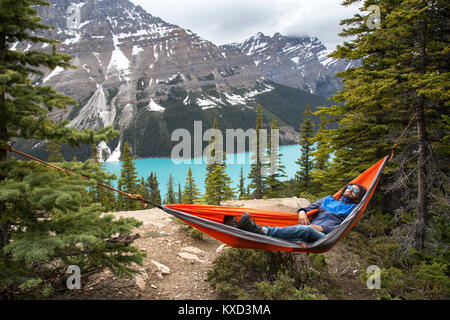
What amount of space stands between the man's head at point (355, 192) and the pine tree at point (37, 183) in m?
3.34

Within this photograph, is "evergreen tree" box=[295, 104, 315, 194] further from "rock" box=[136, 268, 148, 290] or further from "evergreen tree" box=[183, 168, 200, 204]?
A: "rock" box=[136, 268, 148, 290]

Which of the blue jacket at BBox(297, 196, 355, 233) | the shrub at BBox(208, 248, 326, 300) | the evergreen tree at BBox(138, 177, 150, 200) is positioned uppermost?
the blue jacket at BBox(297, 196, 355, 233)

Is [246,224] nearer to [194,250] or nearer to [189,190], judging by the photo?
[194,250]

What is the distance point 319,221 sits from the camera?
13.2ft

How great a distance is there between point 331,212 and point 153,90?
156 metres

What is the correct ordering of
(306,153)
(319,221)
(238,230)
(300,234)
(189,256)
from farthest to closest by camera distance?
1. (306,153)
2. (189,256)
3. (319,221)
4. (300,234)
5. (238,230)

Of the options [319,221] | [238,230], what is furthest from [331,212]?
[238,230]

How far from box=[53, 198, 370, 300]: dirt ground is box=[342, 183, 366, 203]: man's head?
1.17 metres

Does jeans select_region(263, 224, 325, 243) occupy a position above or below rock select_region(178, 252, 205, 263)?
above

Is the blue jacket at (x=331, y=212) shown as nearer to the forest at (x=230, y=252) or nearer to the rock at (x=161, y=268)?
the forest at (x=230, y=252)

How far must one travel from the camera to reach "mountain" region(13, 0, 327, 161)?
390 feet

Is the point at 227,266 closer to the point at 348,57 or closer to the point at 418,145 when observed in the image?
the point at 418,145

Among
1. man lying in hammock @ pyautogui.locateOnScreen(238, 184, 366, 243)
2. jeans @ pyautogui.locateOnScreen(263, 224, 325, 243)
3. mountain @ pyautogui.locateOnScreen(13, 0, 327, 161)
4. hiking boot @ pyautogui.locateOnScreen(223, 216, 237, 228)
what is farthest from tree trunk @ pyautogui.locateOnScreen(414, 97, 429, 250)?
mountain @ pyautogui.locateOnScreen(13, 0, 327, 161)

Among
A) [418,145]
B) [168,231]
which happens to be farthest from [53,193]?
[418,145]
